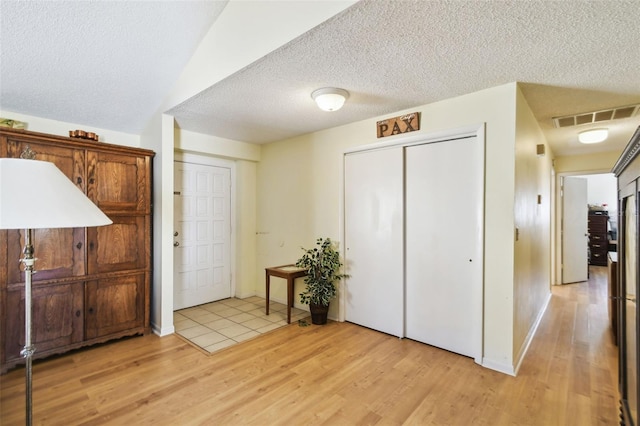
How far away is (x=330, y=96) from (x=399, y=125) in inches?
36.2

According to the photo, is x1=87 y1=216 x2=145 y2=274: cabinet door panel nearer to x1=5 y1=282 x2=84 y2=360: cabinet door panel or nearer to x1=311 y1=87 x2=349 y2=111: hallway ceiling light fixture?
x1=5 y1=282 x2=84 y2=360: cabinet door panel

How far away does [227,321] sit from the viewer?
3547mm

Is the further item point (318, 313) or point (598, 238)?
point (598, 238)

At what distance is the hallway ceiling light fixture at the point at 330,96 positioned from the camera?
251cm

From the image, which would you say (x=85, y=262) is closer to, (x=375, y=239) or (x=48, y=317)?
(x=48, y=317)

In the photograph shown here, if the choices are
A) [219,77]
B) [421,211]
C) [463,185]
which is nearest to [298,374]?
[421,211]

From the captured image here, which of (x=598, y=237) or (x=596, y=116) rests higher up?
(x=596, y=116)

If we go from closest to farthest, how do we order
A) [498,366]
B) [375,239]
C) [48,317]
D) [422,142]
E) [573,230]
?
[498,366]
[48,317]
[422,142]
[375,239]
[573,230]

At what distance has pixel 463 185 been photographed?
106 inches

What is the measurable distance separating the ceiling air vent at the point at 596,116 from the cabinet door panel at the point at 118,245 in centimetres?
459

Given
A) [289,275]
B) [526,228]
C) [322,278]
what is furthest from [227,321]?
[526,228]

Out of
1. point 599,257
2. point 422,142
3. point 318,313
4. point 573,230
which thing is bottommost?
point 318,313

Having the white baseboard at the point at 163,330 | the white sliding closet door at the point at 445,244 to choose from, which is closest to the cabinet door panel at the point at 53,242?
the white baseboard at the point at 163,330

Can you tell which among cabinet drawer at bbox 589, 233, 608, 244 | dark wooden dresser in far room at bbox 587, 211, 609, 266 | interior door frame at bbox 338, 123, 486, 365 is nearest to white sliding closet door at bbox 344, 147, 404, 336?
interior door frame at bbox 338, 123, 486, 365
